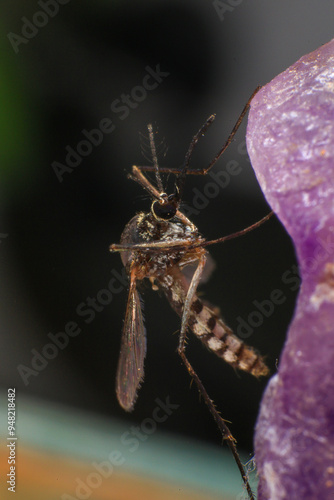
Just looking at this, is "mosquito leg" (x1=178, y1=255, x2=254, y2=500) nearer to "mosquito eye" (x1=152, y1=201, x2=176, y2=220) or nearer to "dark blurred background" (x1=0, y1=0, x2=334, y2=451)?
"mosquito eye" (x1=152, y1=201, x2=176, y2=220)

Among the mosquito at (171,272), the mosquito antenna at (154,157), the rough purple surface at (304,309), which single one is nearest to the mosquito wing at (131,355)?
the mosquito at (171,272)

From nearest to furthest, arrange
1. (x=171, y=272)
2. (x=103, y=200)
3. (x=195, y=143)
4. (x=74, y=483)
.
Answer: (x=195, y=143) → (x=171, y=272) → (x=74, y=483) → (x=103, y=200)

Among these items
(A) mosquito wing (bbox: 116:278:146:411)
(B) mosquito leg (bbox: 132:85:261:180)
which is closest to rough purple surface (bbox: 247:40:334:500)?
(B) mosquito leg (bbox: 132:85:261:180)

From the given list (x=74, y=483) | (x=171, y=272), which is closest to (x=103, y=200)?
(x=171, y=272)

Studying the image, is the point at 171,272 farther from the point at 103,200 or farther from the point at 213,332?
the point at 103,200

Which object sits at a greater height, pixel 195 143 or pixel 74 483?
pixel 195 143

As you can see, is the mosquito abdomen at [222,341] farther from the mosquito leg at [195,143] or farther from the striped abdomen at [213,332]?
the mosquito leg at [195,143]

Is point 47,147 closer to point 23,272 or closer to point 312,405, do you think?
point 23,272
